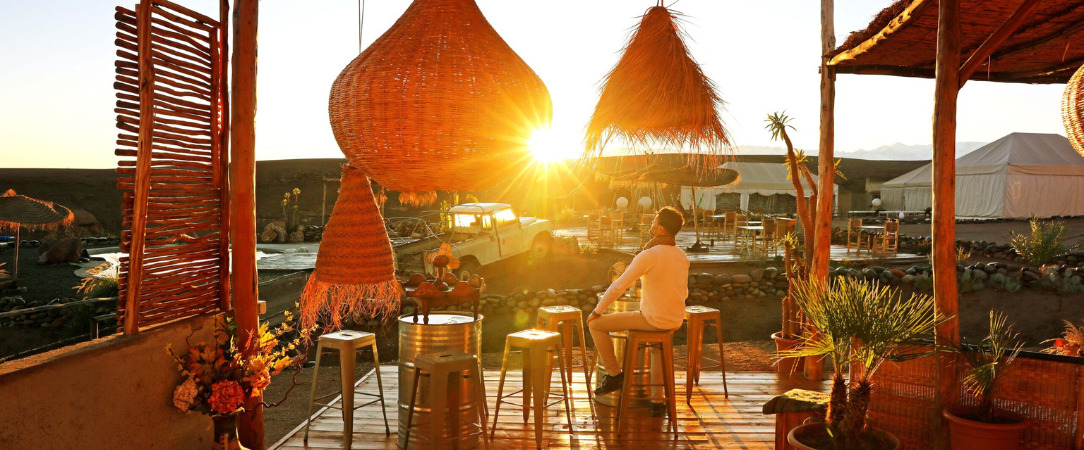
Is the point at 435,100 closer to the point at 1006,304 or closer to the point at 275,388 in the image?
the point at 275,388

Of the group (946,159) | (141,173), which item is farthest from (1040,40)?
(141,173)

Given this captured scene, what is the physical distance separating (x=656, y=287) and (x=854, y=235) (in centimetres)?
1508

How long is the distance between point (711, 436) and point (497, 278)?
9390mm

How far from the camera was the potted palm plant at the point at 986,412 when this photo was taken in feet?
11.0

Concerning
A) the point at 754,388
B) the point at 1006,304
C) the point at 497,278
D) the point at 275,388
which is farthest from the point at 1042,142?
the point at 275,388

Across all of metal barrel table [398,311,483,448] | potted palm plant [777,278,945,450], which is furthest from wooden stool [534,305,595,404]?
potted palm plant [777,278,945,450]

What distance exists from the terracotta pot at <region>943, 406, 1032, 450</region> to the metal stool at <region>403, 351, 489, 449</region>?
8.05ft

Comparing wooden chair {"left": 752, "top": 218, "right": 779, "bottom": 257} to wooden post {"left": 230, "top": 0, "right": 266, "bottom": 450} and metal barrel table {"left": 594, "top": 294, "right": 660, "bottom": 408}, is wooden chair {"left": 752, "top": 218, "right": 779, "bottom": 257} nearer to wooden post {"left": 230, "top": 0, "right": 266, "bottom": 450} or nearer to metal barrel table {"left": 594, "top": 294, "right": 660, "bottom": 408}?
metal barrel table {"left": 594, "top": 294, "right": 660, "bottom": 408}

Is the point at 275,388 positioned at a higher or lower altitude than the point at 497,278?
lower

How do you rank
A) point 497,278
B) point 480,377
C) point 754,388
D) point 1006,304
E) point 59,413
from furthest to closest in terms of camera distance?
point 497,278, point 1006,304, point 754,388, point 480,377, point 59,413

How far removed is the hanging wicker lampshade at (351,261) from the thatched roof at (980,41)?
3549mm

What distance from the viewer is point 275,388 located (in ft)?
28.5

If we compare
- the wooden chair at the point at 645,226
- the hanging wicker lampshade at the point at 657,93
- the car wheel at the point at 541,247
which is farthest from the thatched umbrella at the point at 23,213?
the hanging wicker lampshade at the point at 657,93

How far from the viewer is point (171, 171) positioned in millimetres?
2924
